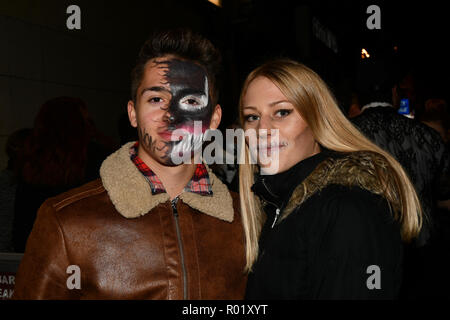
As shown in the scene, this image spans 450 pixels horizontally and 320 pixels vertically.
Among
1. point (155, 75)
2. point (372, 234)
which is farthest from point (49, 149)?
point (372, 234)

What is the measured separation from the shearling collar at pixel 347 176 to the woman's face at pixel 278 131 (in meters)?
0.21

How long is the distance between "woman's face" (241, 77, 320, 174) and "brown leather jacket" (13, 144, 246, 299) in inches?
16.3

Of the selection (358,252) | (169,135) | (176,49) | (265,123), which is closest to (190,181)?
(169,135)

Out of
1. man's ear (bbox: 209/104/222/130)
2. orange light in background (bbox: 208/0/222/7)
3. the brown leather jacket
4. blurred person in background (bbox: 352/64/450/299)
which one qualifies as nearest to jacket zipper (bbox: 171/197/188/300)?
the brown leather jacket

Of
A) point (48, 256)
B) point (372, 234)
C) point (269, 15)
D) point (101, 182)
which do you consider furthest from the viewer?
point (269, 15)

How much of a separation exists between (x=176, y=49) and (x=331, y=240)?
126 cm

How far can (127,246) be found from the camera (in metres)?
1.71

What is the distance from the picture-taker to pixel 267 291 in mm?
1623

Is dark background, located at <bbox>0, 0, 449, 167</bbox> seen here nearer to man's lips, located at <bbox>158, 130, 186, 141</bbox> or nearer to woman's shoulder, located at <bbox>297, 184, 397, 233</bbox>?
man's lips, located at <bbox>158, 130, 186, 141</bbox>

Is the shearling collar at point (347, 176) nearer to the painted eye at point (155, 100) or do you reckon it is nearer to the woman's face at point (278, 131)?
the woman's face at point (278, 131)

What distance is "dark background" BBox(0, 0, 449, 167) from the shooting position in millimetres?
4832

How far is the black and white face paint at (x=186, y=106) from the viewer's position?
192cm
